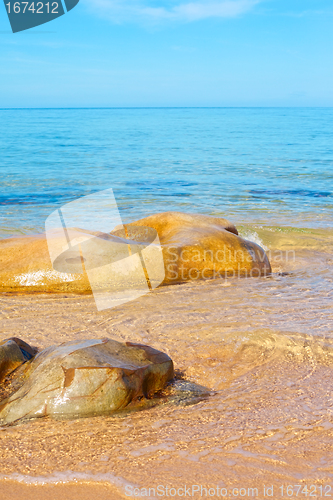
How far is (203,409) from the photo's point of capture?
7.77 ft

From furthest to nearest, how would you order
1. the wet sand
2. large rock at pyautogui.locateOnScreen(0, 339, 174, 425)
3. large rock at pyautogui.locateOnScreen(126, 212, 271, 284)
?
large rock at pyautogui.locateOnScreen(126, 212, 271, 284)
large rock at pyautogui.locateOnScreen(0, 339, 174, 425)
the wet sand

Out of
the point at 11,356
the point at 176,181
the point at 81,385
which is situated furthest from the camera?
the point at 176,181

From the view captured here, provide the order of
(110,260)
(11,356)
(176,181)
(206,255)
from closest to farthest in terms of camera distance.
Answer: (11,356) < (110,260) < (206,255) < (176,181)

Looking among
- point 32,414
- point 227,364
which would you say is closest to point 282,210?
point 227,364

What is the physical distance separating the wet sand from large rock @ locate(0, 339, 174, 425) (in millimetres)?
77

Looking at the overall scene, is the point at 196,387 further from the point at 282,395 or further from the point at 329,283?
the point at 329,283

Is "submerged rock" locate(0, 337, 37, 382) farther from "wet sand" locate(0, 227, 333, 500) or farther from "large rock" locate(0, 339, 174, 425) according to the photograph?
"wet sand" locate(0, 227, 333, 500)

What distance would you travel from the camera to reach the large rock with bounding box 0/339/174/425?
2.27 metres

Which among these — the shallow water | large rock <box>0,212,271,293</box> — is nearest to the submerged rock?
the shallow water

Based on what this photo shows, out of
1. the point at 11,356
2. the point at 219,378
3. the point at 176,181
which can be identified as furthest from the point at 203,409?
the point at 176,181

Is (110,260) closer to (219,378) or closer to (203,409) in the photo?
(219,378)

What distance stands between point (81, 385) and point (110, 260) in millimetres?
2494

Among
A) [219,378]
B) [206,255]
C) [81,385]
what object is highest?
[81,385]

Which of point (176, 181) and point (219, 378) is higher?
point (176, 181)
